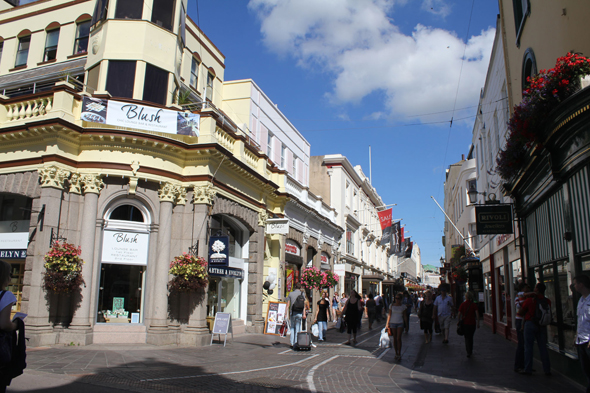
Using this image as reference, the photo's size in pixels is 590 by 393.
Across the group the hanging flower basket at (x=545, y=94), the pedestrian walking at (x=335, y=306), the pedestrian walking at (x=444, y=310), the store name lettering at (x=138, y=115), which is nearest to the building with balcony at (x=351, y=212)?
the pedestrian walking at (x=335, y=306)

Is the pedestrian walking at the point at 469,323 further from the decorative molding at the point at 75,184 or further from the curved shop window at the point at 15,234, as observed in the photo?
the curved shop window at the point at 15,234

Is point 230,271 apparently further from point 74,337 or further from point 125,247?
point 74,337

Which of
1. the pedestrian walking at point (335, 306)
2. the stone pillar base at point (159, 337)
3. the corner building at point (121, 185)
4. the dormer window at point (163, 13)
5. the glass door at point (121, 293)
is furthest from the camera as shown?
the pedestrian walking at point (335, 306)

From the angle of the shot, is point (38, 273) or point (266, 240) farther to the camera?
point (266, 240)

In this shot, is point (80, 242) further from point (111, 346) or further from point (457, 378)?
point (457, 378)

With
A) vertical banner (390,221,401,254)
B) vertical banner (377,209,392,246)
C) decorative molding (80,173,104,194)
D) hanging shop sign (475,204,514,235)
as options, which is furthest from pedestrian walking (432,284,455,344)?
vertical banner (390,221,401,254)

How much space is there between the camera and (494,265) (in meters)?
20.0

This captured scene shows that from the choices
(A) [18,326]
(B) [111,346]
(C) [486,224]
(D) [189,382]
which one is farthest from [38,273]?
(C) [486,224]

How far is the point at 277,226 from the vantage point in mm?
19688

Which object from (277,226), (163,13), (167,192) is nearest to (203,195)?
(167,192)

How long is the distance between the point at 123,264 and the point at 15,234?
3363 mm

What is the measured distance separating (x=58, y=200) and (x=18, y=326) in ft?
32.5

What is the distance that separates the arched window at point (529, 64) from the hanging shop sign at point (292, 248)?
42.9 feet

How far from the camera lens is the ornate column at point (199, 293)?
13859mm
